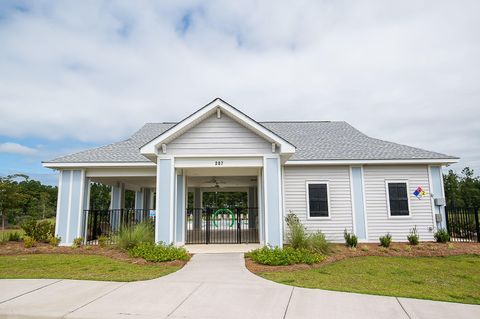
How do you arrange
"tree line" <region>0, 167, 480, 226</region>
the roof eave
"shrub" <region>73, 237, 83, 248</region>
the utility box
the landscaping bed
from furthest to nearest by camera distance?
"tree line" <region>0, 167, 480, 226</region> < the roof eave < the utility box < "shrub" <region>73, 237, 83, 248</region> < the landscaping bed

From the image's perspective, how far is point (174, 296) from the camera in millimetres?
5902

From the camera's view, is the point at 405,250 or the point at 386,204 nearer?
the point at 405,250

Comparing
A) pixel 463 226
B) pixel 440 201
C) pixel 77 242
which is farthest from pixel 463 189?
pixel 77 242

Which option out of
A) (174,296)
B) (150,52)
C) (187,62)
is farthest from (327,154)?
(174,296)

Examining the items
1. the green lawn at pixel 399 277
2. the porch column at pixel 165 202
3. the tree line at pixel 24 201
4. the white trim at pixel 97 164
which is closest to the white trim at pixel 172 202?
the porch column at pixel 165 202

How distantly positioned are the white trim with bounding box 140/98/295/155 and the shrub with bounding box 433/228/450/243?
7.66 meters

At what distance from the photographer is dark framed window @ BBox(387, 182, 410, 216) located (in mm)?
13289

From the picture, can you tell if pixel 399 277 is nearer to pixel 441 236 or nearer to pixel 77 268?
pixel 441 236

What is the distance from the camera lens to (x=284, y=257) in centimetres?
896

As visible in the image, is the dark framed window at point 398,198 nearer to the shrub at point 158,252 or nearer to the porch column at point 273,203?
the porch column at point 273,203

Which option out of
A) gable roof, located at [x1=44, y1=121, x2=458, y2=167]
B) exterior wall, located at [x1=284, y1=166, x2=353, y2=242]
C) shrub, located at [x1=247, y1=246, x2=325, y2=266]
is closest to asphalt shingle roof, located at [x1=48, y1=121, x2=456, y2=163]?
gable roof, located at [x1=44, y1=121, x2=458, y2=167]

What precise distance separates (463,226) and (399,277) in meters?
9.04

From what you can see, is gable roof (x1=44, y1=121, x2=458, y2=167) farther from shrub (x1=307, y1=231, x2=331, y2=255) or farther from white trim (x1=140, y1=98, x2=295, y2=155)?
shrub (x1=307, y1=231, x2=331, y2=255)

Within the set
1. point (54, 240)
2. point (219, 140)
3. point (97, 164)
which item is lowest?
point (54, 240)
